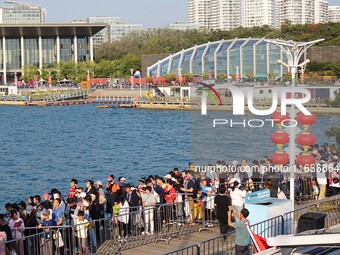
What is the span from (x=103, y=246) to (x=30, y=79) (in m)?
87.6

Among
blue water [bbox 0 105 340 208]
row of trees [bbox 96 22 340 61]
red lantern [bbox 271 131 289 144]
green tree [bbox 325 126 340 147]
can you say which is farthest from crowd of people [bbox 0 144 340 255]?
row of trees [bbox 96 22 340 61]

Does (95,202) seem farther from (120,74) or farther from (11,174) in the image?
(120,74)

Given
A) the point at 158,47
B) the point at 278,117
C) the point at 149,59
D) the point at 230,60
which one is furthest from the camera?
the point at 158,47

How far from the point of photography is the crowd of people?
1067 centimetres

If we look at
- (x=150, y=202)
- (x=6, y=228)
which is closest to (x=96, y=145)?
(x=150, y=202)

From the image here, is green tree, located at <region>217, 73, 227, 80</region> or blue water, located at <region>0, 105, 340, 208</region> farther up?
green tree, located at <region>217, 73, 227, 80</region>

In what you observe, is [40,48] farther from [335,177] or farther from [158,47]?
[335,177]

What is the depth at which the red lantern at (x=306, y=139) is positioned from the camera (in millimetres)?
14039

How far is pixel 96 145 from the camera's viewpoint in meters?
46.1

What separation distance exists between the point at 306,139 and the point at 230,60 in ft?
227

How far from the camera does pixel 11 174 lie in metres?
32.0

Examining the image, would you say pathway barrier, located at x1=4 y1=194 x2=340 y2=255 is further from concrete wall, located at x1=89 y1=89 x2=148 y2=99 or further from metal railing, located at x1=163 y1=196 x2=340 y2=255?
concrete wall, located at x1=89 y1=89 x2=148 y2=99

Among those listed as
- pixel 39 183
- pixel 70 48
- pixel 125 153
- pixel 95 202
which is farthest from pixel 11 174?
pixel 70 48

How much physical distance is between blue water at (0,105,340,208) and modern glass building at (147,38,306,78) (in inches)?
493
